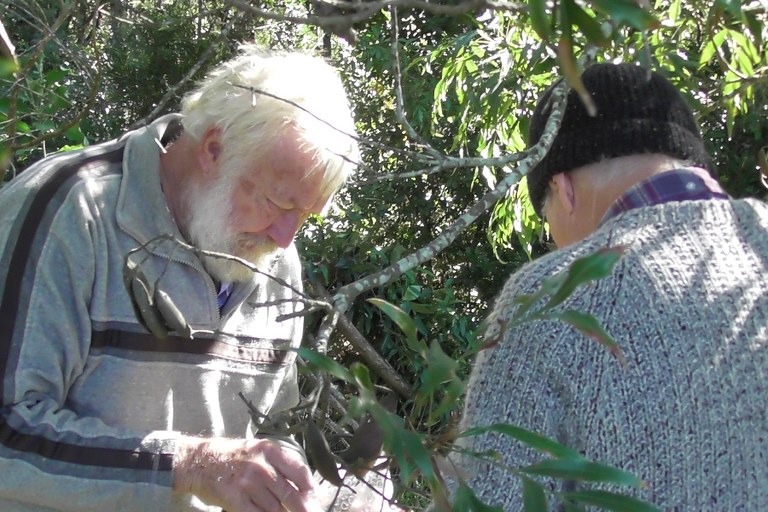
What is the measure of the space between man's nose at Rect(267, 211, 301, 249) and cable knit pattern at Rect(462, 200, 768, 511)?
0.90 metres

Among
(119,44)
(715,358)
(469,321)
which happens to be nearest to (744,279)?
(715,358)

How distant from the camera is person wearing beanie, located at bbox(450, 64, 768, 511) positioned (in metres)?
1.30

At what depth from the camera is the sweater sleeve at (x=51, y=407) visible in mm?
1715

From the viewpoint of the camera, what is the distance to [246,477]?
66.3 inches

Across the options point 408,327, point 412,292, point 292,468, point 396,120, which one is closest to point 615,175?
point 408,327

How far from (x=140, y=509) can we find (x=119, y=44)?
5.29 metres

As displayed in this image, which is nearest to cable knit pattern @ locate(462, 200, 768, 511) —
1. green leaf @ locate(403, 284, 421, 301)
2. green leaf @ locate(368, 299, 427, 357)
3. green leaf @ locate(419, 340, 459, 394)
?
green leaf @ locate(368, 299, 427, 357)

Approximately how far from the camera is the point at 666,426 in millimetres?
1298

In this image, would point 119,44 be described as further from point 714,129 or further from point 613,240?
point 613,240

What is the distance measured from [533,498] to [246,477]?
0.89 metres

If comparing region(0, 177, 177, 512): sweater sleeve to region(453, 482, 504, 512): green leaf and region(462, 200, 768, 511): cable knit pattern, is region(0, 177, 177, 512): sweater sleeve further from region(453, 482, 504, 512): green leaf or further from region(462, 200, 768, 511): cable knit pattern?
region(453, 482, 504, 512): green leaf

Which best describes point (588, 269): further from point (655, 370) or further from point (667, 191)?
point (667, 191)

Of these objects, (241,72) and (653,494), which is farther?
(241,72)

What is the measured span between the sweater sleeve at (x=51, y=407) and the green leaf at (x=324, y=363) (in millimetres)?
890
